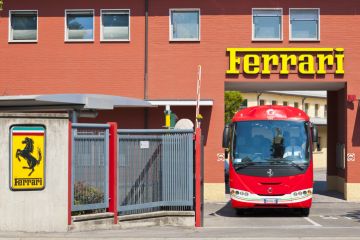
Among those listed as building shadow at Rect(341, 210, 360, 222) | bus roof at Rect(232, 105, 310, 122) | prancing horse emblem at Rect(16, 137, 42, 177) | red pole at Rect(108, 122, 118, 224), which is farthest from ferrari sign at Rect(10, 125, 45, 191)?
building shadow at Rect(341, 210, 360, 222)

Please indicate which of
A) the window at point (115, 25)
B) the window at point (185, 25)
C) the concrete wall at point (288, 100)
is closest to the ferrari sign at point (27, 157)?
the window at point (115, 25)

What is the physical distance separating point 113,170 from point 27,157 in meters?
2.05

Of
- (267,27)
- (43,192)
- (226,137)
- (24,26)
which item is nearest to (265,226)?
(226,137)

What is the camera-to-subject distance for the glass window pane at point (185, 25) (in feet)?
87.2

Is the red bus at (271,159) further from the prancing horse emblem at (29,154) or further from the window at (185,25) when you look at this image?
the prancing horse emblem at (29,154)

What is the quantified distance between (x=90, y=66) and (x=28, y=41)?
2.51m

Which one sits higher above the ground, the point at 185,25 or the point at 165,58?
the point at 185,25

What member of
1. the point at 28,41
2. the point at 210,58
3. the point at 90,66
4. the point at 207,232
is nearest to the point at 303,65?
the point at 210,58

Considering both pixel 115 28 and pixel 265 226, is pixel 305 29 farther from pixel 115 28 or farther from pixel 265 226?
pixel 265 226

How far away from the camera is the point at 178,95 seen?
26.2m

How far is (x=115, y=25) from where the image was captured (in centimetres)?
2670

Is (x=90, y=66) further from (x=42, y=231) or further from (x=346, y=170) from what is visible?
(x=42, y=231)

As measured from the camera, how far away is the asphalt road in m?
14.4

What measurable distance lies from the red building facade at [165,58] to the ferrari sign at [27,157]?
11551mm
